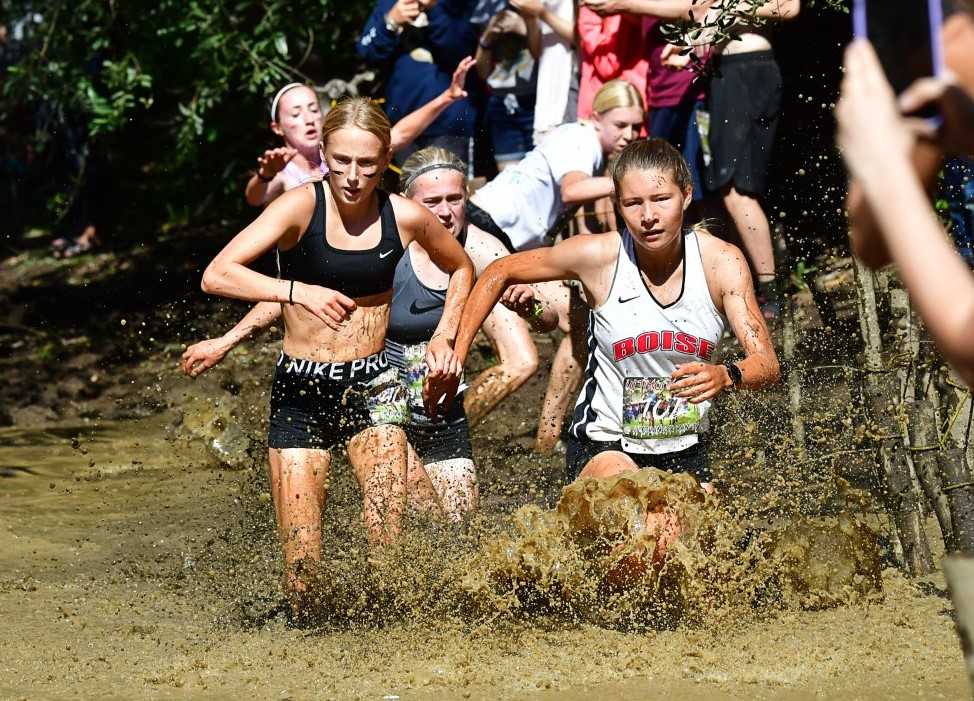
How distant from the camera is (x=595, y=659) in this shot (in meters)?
4.70

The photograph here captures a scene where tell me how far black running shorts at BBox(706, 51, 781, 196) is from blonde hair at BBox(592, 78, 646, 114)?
378 millimetres

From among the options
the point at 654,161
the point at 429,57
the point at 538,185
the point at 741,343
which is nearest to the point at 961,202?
the point at 741,343

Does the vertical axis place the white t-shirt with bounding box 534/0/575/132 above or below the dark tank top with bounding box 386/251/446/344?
above

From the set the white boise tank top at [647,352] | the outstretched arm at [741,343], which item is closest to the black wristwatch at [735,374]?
the outstretched arm at [741,343]

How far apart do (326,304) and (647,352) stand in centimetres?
122

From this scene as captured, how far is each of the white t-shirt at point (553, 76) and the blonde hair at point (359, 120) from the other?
8.06 ft

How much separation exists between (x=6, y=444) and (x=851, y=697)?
578 centimetres

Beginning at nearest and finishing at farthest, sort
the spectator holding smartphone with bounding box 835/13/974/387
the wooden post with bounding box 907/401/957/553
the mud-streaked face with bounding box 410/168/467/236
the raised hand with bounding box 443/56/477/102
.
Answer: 1. the spectator holding smartphone with bounding box 835/13/974/387
2. the wooden post with bounding box 907/401/957/553
3. the mud-streaked face with bounding box 410/168/467/236
4. the raised hand with bounding box 443/56/477/102

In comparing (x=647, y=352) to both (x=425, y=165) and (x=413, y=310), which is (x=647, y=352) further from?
(x=425, y=165)

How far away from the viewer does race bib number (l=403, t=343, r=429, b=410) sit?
613 cm

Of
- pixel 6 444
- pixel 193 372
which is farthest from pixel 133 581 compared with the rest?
pixel 6 444

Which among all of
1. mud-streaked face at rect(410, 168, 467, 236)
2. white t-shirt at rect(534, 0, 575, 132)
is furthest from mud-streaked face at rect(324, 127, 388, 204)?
white t-shirt at rect(534, 0, 575, 132)

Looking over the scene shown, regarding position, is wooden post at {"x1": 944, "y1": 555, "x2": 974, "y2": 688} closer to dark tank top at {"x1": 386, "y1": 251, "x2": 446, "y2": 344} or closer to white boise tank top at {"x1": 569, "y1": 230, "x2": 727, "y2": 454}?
white boise tank top at {"x1": 569, "y1": 230, "x2": 727, "y2": 454}

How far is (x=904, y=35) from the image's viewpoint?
2.16 meters
